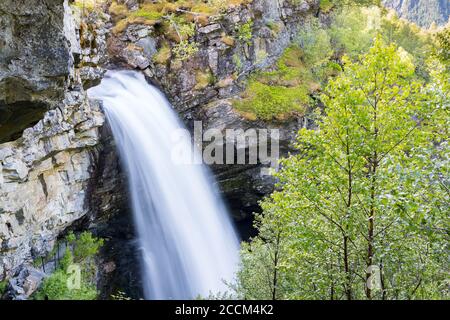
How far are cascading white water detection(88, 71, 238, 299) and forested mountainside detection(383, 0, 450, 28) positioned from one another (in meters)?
105

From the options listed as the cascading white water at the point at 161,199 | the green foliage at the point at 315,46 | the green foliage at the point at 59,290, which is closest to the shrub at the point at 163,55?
the cascading white water at the point at 161,199

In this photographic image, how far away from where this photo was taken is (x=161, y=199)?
23.0 meters

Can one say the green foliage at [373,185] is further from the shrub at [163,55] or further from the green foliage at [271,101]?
the shrub at [163,55]

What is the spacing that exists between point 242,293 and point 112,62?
18269 millimetres

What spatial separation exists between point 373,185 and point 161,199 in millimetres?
16111

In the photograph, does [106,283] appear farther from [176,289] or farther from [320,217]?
[320,217]

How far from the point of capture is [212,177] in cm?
2625

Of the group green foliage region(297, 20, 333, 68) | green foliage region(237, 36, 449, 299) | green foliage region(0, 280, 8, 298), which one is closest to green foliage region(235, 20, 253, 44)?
green foliage region(297, 20, 333, 68)

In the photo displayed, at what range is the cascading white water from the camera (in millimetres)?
22188

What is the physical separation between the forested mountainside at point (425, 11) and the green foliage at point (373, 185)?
4497 inches

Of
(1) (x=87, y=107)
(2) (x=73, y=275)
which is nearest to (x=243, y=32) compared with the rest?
(1) (x=87, y=107)

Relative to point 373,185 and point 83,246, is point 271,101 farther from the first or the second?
point 373,185
